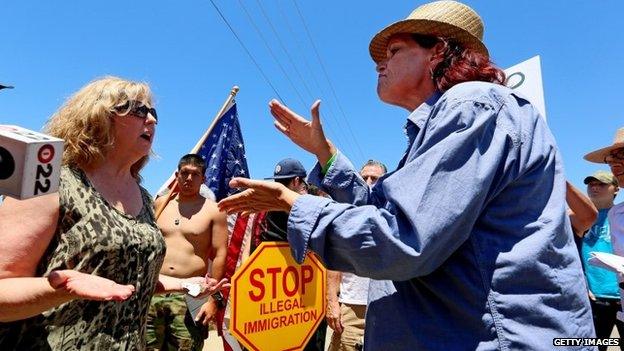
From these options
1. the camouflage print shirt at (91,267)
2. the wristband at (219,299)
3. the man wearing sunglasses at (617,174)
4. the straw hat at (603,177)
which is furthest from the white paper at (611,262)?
the wristband at (219,299)

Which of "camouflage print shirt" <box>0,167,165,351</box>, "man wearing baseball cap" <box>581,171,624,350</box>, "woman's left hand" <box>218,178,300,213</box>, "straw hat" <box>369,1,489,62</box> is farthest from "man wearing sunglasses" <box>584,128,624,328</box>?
"camouflage print shirt" <box>0,167,165,351</box>

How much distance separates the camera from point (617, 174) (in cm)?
391

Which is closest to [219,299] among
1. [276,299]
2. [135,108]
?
[276,299]

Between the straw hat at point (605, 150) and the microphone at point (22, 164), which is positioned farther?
the straw hat at point (605, 150)

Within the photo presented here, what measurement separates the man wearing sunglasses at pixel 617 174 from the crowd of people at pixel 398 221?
96.3 inches

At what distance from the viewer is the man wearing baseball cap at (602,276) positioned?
16.4 feet

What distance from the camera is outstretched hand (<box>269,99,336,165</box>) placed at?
6.40 ft

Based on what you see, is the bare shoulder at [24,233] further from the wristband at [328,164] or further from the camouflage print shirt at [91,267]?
the wristband at [328,164]

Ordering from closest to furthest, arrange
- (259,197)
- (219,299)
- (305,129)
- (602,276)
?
1. (259,197)
2. (305,129)
3. (219,299)
4. (602,276)

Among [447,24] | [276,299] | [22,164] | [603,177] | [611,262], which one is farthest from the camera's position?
[603,177]

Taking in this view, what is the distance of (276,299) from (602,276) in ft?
12.0

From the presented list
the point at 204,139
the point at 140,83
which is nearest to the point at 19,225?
the point at 140,83

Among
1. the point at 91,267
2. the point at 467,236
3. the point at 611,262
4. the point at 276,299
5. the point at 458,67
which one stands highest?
the point at 458,67

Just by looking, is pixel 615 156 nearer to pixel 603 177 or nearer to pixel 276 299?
pixel 603 177
